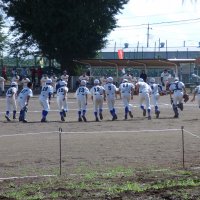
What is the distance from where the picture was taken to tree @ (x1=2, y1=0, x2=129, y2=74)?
61.5 meters

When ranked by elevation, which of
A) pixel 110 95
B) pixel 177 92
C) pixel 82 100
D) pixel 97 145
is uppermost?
pixel 177 92

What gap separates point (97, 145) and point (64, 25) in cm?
4249

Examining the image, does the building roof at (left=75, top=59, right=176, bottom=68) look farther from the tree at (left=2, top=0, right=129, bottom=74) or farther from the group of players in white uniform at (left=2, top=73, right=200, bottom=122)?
the group of players in white uniform at (left=2, top=73, right=200, bottom=122)

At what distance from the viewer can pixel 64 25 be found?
63531 mm

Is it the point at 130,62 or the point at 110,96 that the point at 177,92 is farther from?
the point at 130,62

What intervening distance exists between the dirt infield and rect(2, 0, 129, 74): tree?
29.9 meters

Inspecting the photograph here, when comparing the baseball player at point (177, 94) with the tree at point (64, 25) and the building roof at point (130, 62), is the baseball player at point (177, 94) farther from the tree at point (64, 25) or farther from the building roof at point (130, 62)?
the tree at point (64, 25)

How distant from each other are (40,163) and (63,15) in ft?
148

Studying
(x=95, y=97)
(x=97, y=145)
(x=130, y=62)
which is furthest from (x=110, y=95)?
(x=130, y=62)

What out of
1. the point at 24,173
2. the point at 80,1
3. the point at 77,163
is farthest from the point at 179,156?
the point at 80,1

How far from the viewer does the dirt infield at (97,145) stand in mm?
18172

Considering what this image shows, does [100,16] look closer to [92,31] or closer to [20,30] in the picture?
[92,31]

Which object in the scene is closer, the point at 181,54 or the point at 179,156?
the point at 179,156

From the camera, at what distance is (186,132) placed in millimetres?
25266
